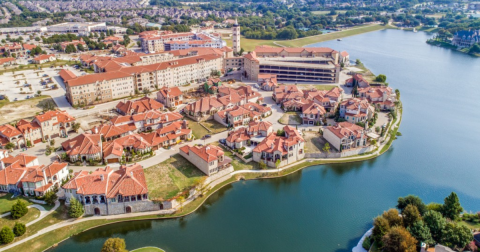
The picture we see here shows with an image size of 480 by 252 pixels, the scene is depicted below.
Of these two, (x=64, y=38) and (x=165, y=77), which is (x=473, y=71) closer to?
(x=165, y=77)

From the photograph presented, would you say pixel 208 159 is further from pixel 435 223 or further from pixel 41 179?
pixel 435 223

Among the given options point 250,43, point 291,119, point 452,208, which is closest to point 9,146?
point 291,119

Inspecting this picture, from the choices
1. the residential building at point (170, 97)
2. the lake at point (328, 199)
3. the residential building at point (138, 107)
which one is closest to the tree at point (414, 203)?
the lake at point (328, 199)

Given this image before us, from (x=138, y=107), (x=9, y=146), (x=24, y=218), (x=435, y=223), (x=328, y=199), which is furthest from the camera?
(x=138, y=107)

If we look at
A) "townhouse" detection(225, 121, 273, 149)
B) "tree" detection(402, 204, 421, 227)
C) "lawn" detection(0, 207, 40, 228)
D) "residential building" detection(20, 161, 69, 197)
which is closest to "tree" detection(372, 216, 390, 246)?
"tree" detection(402, 204, 421, 227)

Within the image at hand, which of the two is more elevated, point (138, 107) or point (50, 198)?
point (138, 107)

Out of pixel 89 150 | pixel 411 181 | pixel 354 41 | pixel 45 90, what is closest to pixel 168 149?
pixel 89 150

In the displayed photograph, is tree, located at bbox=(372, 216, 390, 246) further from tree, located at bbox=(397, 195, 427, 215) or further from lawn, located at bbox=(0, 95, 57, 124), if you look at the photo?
lawn, located at bbox=(0, 95, 57, 124)
